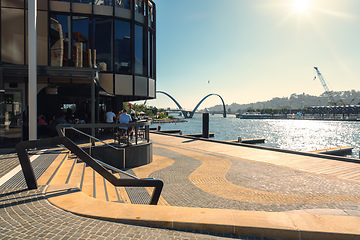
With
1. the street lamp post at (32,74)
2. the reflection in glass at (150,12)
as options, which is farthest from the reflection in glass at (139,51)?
the street lamp post at (32,74)

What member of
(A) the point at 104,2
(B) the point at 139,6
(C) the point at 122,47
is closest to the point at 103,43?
(C) the point at 122,47

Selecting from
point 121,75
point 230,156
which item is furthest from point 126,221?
point 121,75

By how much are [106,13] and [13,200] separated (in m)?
15.4

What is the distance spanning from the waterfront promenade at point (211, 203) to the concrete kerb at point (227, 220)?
1 centimetres

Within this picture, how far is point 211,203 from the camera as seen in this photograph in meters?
6.79

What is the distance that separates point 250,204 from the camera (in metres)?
6.66

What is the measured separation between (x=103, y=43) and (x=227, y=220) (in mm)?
16082

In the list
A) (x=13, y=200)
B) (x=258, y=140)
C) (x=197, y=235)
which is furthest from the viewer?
(x=258, y=140)

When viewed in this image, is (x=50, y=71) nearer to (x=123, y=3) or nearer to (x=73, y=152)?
(x=123, y=3)

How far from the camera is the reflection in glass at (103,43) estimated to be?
55.0 feet

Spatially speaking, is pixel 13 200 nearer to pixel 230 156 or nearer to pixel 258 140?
pixel 230 156

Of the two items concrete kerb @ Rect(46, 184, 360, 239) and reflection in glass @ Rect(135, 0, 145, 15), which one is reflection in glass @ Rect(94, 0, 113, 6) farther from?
concrete kerb @ Rect(46, 184, 360, 239)

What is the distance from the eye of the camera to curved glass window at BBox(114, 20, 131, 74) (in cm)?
1720

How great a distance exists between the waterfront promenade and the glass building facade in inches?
291
